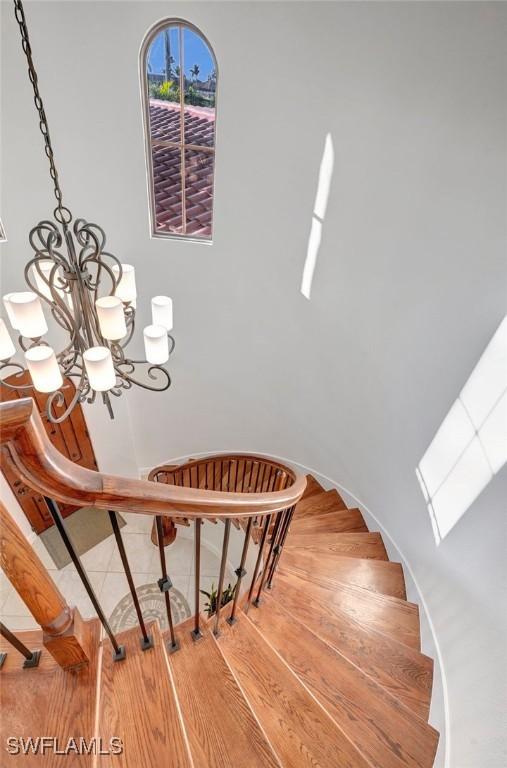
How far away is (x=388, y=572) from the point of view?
287 cm

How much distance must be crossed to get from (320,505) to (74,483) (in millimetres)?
3350

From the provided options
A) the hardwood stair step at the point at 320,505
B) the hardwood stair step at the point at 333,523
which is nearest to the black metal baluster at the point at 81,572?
the hardwood stair step at the point at 333,523

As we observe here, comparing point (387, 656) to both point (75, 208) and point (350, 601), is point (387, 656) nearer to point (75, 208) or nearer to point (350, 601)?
point (350, 601)

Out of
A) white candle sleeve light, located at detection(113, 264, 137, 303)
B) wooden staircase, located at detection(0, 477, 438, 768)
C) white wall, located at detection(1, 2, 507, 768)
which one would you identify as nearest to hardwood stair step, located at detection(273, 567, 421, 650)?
wooden staircase, located at detection(0, 477, 438, 768)

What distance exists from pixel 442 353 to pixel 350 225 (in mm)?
1153

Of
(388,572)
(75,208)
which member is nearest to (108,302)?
(75,208)

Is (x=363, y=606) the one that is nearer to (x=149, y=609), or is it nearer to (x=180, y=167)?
(x=149, y=609)

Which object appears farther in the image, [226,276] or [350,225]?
[226,276]

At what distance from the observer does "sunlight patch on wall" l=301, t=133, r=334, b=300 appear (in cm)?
275

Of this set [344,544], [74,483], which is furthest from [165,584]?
[344,544]

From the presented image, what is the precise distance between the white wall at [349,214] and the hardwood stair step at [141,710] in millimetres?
1411

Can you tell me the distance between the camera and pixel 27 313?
159 centimetres

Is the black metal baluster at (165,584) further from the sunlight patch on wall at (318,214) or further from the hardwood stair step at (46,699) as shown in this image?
the sunlight patch on wall at (318,214)

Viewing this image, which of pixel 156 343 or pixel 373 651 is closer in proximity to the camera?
pixel 156 343
